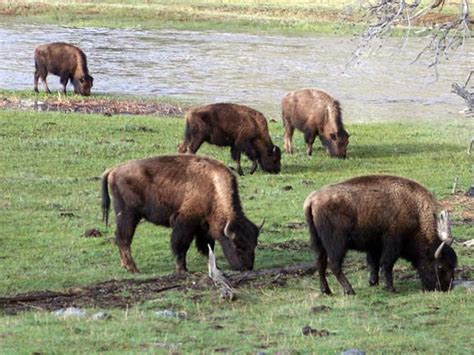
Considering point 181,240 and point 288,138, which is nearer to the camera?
point 181,240

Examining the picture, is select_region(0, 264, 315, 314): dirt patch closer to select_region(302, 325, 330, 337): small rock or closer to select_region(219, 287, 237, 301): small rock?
select_region(219, 287, 237, 301): small rock

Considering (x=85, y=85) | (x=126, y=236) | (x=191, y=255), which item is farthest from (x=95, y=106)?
(x=126, y=236)

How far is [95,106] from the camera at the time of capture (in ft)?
92.0

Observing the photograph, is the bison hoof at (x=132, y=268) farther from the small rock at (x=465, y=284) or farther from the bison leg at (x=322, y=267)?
the small rock at (x=465, y=284)

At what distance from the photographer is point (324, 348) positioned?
845cm

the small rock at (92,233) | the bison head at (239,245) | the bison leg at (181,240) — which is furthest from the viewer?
the small rock at (92,233)

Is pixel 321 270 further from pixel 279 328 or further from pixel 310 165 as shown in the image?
pixel 310 165

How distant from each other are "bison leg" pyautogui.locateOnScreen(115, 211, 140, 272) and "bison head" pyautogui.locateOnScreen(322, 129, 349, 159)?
9287 mm

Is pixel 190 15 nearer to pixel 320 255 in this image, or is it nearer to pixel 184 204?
pixel 184 204

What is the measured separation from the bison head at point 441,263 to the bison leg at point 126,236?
3.53 meters

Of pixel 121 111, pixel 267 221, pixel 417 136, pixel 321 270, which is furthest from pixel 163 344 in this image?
pixel 121 111

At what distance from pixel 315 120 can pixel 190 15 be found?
3661 centimetres

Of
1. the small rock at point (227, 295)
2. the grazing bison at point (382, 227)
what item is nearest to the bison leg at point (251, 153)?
the grazing bison at point (382, 227)

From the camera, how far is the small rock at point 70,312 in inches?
388
